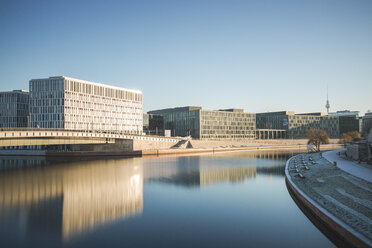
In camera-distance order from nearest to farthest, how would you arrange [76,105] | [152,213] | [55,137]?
[152,213] → [55,137] → [76,105]

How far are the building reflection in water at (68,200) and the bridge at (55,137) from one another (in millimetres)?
17898

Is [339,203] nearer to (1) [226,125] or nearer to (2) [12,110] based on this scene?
(2) [12,110]

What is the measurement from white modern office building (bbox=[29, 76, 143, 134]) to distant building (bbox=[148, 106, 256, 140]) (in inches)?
1263

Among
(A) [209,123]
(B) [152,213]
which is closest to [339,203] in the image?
(B) [152,213]

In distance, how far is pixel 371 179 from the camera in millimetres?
A: 28406

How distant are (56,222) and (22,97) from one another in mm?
110498

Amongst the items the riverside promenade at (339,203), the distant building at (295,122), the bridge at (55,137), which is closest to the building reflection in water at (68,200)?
the riverside promenade at (339,203)

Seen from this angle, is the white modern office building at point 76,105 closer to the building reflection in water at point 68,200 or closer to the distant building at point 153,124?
the distant building at point 153,124

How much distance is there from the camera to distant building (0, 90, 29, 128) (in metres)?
115

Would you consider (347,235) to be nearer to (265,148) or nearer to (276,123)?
(265,148)

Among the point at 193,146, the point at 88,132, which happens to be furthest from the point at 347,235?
the point at 193,146

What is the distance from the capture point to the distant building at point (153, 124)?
145875mm

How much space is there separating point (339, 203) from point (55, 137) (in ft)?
209

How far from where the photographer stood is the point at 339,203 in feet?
72.2
